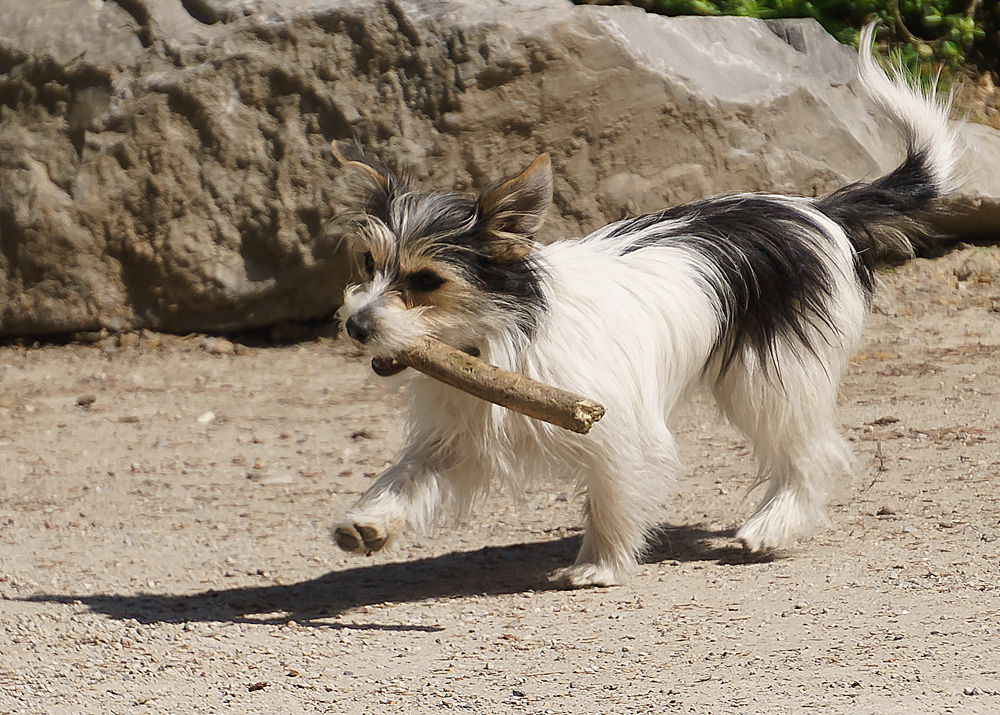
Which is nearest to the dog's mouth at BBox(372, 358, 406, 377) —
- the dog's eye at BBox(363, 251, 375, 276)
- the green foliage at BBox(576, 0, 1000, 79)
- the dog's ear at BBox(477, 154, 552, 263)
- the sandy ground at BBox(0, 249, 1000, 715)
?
the dog's eye at BBox(363, 251, 375, 276)

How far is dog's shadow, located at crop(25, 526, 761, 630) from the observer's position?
169 inches

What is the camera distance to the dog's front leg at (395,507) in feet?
13.3

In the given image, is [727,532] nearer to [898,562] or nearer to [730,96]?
[898,562]

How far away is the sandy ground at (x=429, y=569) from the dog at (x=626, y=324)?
1.16 ft

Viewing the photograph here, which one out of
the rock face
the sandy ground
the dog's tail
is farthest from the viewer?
the rock face

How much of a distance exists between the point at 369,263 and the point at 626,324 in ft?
3.01

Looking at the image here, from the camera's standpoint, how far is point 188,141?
26.1 ft

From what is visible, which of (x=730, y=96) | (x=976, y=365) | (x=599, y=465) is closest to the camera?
(x=599, y=465)

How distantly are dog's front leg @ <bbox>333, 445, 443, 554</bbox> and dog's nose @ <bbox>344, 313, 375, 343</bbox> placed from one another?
0.59 m

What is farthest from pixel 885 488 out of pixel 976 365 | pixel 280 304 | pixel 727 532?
pixel 280 304

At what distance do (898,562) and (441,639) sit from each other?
5.51ft

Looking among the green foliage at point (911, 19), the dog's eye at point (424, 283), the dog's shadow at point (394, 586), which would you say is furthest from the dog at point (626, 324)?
the green foliage at point (911, 19)

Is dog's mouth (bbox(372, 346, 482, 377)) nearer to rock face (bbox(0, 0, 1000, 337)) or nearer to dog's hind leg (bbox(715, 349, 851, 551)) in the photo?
dog's hind leg (bbox(715, 349, 851, 551))

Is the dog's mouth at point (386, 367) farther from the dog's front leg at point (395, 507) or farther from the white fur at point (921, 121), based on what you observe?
the white fur at point (921, 121)
